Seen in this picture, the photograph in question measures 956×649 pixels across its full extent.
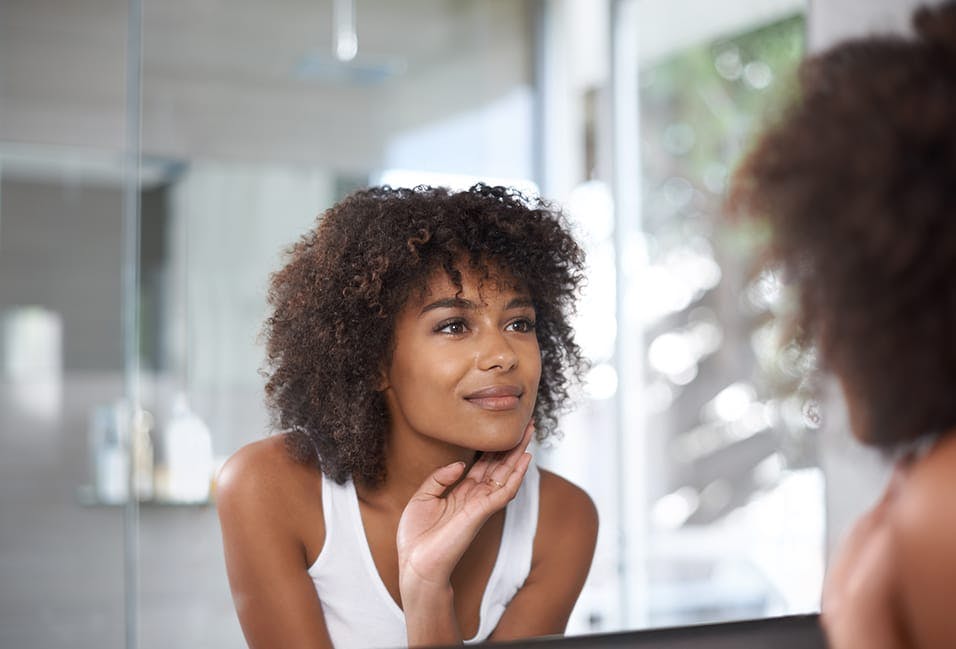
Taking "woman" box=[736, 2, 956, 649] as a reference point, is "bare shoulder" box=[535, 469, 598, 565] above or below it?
below

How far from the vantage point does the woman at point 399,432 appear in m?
0.95

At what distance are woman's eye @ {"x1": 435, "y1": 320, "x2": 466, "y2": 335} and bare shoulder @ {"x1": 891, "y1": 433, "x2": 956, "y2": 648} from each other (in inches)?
17.9

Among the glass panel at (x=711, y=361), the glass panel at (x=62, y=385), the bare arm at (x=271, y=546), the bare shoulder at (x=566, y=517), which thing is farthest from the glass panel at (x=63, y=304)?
the glass panel at (x=711, y=361)

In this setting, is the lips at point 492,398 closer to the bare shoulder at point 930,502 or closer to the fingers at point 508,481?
the fingers at point 508,481

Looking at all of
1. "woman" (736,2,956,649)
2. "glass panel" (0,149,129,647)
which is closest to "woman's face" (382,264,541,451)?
"woman" (736,2,956,649)

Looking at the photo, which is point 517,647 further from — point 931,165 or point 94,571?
point 94,571

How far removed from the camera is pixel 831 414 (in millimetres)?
828

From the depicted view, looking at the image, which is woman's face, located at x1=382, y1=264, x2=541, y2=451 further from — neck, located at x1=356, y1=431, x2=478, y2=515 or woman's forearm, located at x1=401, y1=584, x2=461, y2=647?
woman's forearm, located at x1=401, y1=584, x2=461, y2=647

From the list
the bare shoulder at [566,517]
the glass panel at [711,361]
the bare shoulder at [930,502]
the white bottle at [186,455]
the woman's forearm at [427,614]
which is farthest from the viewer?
the glass panel at [711,361]

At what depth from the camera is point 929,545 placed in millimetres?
557

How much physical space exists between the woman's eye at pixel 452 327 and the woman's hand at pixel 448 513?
0.13m

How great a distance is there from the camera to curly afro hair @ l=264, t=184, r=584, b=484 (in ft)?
3.17

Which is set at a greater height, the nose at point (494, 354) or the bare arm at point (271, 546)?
the nose at point (494, 354)

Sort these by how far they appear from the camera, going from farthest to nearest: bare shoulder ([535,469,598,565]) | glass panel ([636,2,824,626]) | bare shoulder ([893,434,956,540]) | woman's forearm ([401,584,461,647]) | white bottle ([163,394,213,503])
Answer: glass panel ([636,2,824,626])
white bottle ([163,394,213,503])
bare shoulder ([535,469,598,565])
woman's forearm ([401,584,461,647])
bare shoulder ([893,434,956,540])
